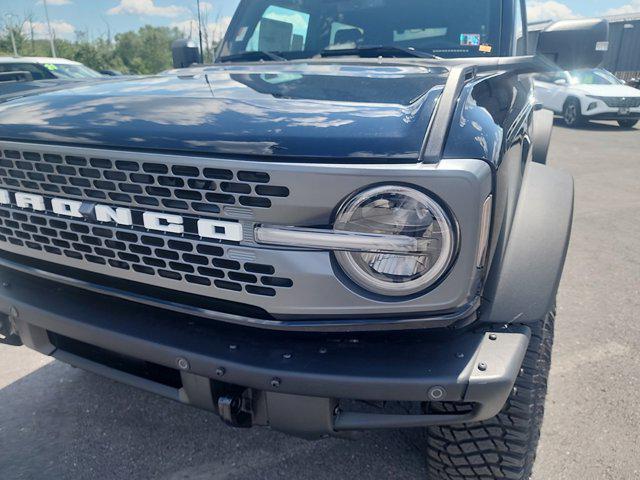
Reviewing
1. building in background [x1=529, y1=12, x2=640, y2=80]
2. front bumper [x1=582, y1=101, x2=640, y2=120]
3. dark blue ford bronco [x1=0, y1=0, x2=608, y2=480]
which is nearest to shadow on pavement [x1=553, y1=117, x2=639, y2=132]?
front bumper [x1=582, y1=101, x2=640, y2=120]

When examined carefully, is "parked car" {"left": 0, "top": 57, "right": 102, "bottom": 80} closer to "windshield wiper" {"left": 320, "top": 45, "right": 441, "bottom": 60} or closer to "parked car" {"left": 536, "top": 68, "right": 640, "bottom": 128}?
"windshield wiper" {"left": 320, "top": 45, "right": 441, "bottom": 60}

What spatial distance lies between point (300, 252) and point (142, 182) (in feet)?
1.65

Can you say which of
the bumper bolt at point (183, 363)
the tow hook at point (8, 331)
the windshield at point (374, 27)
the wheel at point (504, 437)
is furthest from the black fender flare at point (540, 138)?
the tow hook at point (8, 331)

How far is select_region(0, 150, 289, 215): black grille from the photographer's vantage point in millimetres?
1414

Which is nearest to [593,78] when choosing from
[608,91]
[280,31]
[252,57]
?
[608,91]

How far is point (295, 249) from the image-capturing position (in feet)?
4.70

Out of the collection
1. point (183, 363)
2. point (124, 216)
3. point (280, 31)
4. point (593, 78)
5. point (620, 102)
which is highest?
point (280, 31)

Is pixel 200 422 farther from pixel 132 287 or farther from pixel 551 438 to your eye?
pixel 551 438

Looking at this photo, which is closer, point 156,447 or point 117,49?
point 156,447

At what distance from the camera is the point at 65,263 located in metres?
1.84

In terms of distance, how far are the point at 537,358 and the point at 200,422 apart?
154 cm

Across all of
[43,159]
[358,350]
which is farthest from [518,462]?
[43,159]

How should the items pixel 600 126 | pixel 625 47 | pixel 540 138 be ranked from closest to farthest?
pixel 540 138 → pixel 600 126 → pixel 625 47

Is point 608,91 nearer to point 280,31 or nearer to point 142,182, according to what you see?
point 280,31
